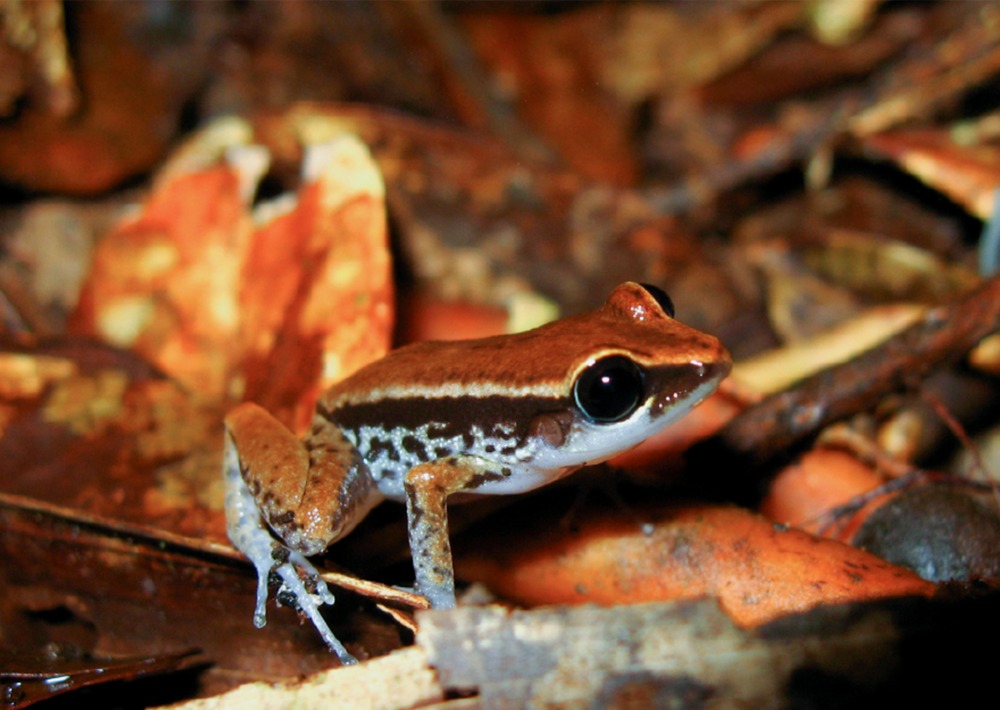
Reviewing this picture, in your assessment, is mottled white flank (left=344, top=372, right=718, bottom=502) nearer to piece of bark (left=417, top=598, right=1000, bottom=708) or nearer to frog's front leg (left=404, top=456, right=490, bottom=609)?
frog's front leg (left=404, top=456, right=490, bottom=609)

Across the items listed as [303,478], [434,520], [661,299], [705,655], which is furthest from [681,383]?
[303,478]

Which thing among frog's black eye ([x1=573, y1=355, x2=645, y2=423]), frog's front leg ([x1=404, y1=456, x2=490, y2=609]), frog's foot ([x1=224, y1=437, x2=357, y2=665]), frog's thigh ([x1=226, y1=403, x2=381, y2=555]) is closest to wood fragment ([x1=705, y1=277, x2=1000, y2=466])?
frog's black eye ([x1=573, y1=355, x2=645, y2=423])

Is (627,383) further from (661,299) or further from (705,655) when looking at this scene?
(705,655)

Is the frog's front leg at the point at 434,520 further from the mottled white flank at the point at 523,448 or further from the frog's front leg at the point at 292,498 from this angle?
the frog's front leg at the point at 292,498

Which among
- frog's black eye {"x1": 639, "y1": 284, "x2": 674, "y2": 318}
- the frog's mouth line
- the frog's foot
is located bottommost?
the frog's foot

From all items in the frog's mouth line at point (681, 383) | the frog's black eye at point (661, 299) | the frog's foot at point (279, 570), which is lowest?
the frog's foot at point (279, 570)

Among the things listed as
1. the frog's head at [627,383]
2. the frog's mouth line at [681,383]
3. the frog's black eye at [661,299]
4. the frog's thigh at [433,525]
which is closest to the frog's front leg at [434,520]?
the frog's thigh at [433,525]

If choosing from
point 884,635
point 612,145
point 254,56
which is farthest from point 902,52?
point 884,635
